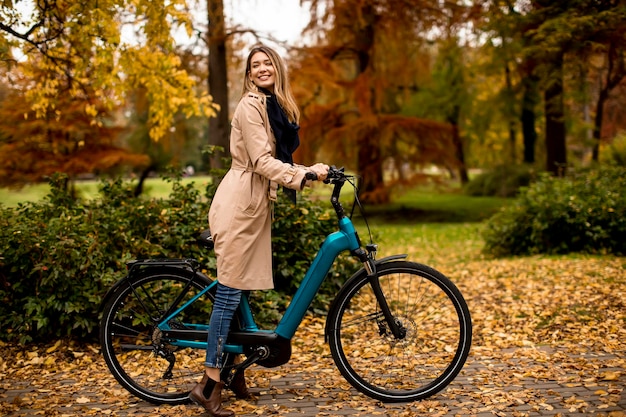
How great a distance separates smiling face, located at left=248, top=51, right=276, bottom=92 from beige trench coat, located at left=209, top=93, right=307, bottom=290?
86 millimetres

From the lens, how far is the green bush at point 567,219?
8.16 meters

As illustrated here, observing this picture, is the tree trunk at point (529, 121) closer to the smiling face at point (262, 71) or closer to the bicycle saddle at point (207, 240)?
the smiling face at point (262, 71)

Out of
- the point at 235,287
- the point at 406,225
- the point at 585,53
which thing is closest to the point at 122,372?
the point at 235,287

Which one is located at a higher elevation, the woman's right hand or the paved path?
the woman's right hand

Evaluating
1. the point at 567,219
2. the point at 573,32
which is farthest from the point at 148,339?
the point at 573,32

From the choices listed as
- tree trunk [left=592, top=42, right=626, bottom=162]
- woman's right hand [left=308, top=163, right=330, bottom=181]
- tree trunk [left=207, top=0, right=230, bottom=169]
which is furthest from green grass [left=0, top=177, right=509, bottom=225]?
woman's right hand [left=308, top=163, right=330, bottom=181]

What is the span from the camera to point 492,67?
21.6 meters

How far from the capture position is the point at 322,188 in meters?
Answer: 5.89

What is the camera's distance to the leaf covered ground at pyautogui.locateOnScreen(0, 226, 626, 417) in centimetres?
344

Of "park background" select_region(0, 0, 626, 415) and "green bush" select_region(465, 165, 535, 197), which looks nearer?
"park background" select_region(0, 0, 626, 415)

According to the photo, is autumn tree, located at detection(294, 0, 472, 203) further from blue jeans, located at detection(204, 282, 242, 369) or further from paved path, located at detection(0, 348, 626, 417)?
blue jeans, located at detection(204, 282, 242, 369)

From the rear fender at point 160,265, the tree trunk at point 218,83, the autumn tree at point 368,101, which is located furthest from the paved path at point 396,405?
the autumn tree at point 368,101

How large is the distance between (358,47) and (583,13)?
30.4 feet

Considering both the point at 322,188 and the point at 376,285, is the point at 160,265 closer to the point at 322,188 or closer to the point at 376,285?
the point at 376,285
